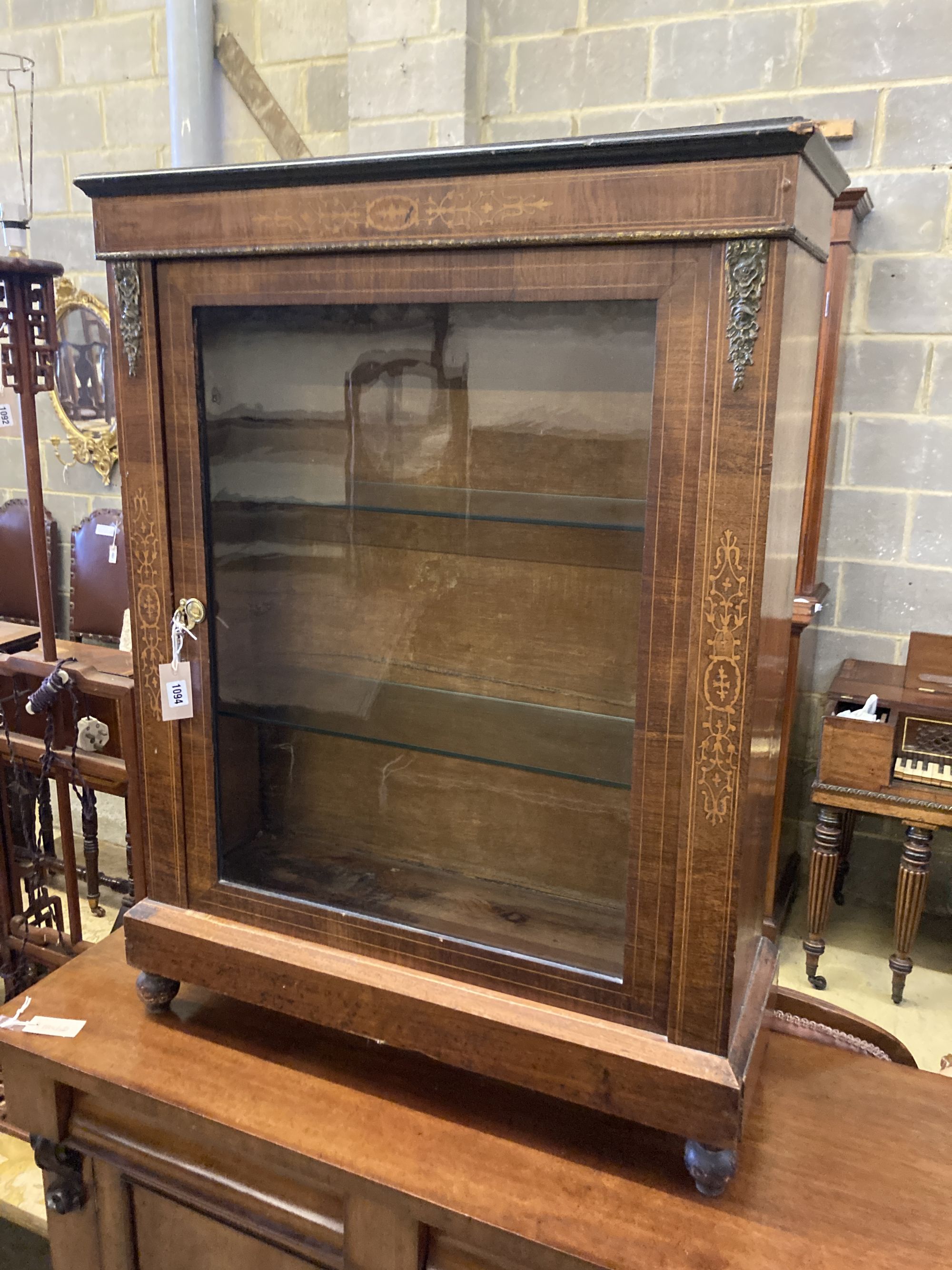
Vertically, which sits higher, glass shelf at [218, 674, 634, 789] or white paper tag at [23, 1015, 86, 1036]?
glass shelf at [218, 674, 634, 789]

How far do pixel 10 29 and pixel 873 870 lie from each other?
3.65 m

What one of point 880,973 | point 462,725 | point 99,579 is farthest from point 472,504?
point 99,579

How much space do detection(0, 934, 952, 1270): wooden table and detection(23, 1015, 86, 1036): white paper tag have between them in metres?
0.01

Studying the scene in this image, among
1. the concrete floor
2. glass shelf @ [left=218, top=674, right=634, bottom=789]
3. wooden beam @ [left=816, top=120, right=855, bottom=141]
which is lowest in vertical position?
the concrete floor

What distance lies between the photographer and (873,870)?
2428 millimetres

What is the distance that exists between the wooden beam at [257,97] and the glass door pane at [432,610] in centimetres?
195

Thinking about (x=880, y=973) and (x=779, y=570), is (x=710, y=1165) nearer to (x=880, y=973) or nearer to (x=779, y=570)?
(x=779, y=570)

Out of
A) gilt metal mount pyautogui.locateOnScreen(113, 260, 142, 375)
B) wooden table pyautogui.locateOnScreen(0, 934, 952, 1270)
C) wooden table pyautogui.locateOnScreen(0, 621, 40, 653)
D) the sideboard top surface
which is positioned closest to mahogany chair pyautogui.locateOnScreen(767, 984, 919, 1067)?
wooden table pyautogui.locateOnScreen(0, 934, 952, 1270)

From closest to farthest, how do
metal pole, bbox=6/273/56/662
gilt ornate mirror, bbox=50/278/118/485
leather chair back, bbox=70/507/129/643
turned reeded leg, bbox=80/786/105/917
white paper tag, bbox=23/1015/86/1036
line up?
white paper tag, bbox=23/1015/86/1036
metal pole, bbox=6/273/56/662
turned reeded leg, bbox=80/786/105/917
leather chair back, bbox=70/507/129/643
gilt ornate mirror, bbox=50/278/118/485

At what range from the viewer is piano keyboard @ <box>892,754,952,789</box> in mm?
2002

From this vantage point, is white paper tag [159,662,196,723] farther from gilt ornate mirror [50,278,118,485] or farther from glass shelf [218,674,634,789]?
gilt ornate mirror [50,278,118,485]

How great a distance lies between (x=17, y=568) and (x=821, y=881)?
2760mm

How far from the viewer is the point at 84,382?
3.38 meters

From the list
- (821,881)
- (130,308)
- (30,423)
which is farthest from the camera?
(821,881)
